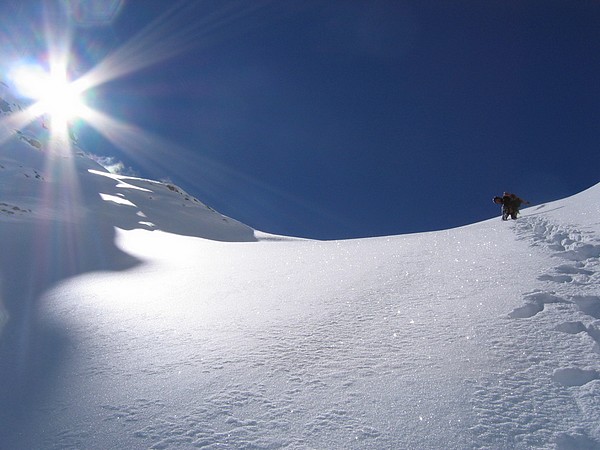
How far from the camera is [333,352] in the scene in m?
3.82

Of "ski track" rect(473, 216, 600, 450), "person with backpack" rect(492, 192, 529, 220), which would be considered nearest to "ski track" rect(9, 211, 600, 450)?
"ski track" rect(473, 216, 600, 450)

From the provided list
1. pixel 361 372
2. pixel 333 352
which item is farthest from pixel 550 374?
pixel 333 352

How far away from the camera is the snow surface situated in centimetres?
277

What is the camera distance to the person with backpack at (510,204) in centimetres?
1074

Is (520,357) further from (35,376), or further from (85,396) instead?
(35,376)

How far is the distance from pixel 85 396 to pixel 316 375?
203 cm

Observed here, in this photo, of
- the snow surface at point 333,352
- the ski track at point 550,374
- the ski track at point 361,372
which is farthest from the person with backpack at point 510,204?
the ski track at point 550,374

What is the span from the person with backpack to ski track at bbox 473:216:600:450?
20.5ft

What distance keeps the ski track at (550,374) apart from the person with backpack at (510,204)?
6.25 metres

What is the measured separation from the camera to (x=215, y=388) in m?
3.34

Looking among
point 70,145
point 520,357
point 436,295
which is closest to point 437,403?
point 520,357

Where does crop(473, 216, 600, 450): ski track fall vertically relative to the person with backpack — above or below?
below

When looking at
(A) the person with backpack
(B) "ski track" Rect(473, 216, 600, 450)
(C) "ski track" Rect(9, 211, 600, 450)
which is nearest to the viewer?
(B) "ski track" Rect(473, 216, 600, 450)

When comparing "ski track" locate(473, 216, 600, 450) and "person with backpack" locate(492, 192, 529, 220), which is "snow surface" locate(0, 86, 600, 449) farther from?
"person with backpack" locate(492, 192, 529, 220)
